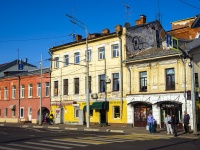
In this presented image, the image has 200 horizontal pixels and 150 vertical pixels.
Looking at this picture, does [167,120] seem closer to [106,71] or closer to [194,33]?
[106,71]

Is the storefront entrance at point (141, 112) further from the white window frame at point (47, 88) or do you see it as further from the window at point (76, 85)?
the white window frame at point (47, 88)

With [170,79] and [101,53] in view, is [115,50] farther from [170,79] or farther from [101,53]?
[170,79]

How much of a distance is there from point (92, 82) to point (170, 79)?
1074 cm

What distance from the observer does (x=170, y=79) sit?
29828 millimetres

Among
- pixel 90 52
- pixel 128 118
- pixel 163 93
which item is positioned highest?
pixel 90 52

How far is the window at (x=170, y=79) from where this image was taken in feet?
97.1

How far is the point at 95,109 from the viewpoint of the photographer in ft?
118

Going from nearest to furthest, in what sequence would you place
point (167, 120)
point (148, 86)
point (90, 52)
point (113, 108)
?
point (167, 120) → point (148, 86) → point (113, 108) → point (90, 52)

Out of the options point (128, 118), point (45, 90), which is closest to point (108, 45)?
point (128, 118)

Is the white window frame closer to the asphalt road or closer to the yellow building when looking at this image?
the yellow building

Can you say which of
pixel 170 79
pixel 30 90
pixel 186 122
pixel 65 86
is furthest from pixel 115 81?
pixel 30 90

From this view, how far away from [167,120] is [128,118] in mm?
7480

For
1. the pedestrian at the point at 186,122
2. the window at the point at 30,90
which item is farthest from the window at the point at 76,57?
the pedestrian at the point at 186,122

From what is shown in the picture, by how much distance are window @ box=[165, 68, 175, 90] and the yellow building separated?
18.5 ft
